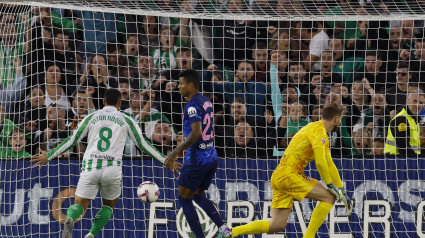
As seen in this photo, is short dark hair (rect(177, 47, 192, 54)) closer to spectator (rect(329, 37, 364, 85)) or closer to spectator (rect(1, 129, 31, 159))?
spectator (rect(329, 37, 364, 85))

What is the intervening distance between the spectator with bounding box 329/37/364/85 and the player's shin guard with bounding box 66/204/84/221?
5050 millimetres

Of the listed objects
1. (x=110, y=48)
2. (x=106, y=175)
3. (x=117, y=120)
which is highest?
(x=110, y=48)

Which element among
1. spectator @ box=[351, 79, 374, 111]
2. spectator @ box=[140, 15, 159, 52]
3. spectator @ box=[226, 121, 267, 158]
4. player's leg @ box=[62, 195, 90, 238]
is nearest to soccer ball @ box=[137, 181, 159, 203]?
player's leg @ box=[62, 195, 90, 238]

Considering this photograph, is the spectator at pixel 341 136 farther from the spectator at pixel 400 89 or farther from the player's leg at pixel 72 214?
the player's leg at pixel 72 214

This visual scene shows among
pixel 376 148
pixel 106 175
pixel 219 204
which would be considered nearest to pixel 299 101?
pixel 376 148

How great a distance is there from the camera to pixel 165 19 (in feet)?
43.1

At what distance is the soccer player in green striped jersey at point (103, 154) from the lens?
9297 millimetres

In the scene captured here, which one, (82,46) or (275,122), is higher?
(82,46)

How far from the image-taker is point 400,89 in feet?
40.8

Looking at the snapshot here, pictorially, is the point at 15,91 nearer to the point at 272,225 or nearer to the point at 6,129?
the point at 6,129

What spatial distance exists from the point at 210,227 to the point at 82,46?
3.56 meters

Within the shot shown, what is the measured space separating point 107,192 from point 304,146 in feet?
7.68

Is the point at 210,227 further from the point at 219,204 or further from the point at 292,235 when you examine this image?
the point at 292,235

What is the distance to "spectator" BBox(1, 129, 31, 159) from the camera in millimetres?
11555
